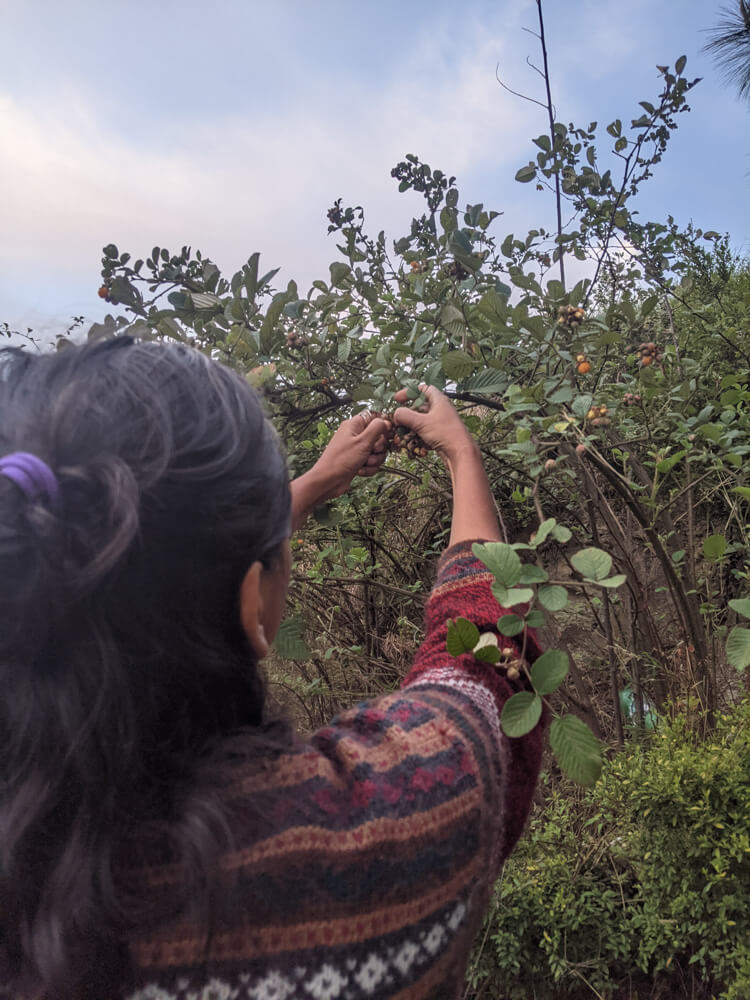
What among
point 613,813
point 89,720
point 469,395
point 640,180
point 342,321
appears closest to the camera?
point 89,720

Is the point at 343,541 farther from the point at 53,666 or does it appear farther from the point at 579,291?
the point at 53,666

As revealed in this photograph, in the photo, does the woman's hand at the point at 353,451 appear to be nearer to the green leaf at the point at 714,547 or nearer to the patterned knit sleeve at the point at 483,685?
the patterned knit sleeve at the point at 483,685

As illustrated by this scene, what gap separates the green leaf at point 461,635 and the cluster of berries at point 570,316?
3.05 feet

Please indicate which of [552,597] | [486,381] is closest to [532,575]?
[552,597]

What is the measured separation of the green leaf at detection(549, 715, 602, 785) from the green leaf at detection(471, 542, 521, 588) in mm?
191

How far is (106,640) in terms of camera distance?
67 cm

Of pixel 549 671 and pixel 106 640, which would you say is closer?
pixel 106 640

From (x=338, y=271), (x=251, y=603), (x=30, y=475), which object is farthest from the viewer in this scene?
(x=338, y=271)

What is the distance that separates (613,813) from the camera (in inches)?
83.4

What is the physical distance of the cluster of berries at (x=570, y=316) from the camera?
161 cm

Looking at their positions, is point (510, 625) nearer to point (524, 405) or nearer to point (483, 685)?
point (483, 685)

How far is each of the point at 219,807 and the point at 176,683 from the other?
13 cm

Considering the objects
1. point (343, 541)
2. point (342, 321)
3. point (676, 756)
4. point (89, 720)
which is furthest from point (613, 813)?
point (89, 720)

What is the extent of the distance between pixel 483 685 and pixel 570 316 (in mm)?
979
